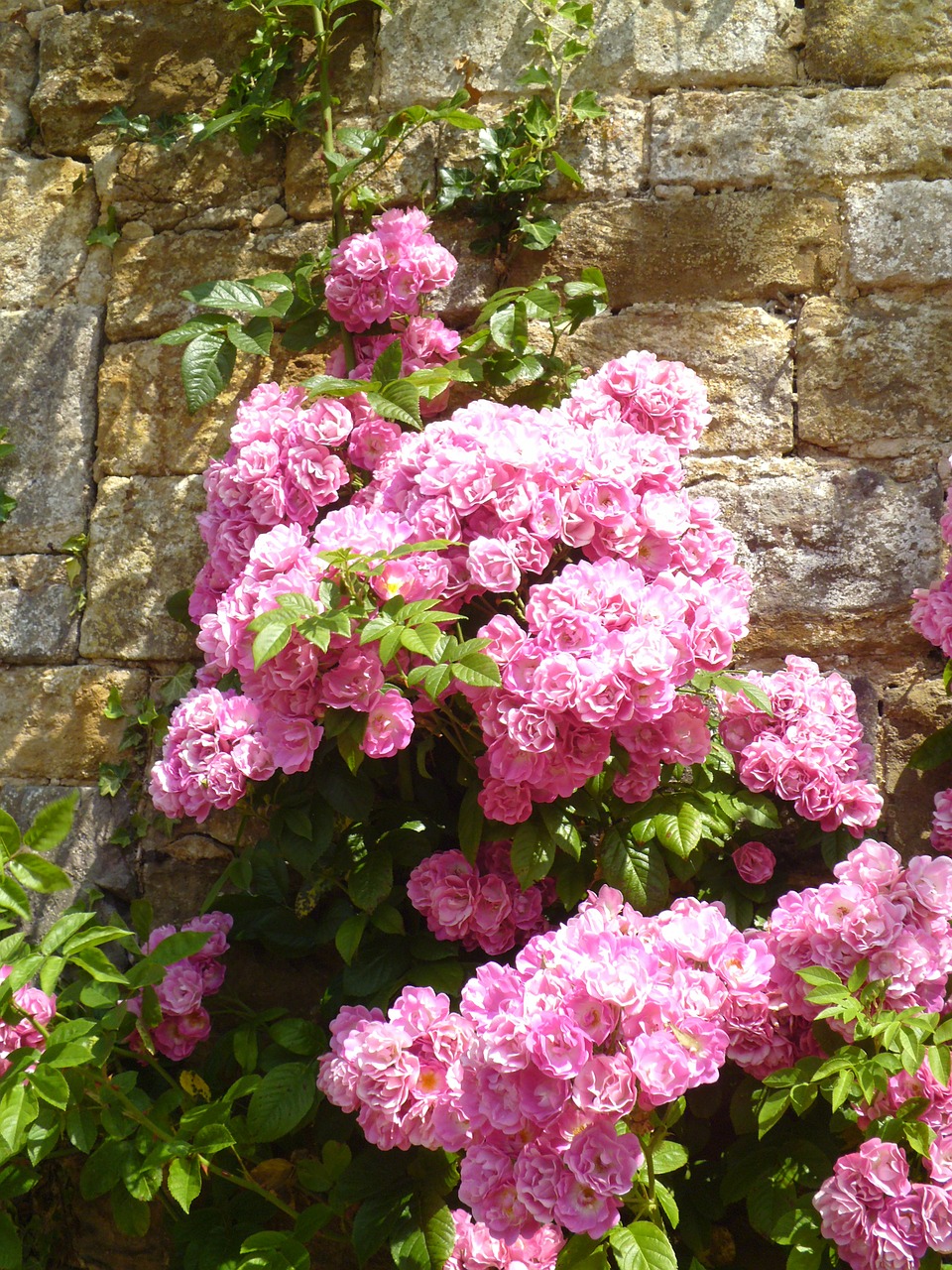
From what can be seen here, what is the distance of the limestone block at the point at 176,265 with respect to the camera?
7.94 feet

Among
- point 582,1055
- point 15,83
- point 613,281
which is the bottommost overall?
point 582,1055

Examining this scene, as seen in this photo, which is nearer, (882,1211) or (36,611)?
(882,1211)

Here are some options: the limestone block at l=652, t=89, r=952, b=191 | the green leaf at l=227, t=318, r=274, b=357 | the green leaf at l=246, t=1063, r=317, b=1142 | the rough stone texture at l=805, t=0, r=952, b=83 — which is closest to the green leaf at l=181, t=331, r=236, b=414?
the green leaf at l=227, t=318, r=274, b=357

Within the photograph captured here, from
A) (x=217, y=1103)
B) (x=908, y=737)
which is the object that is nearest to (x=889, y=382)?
(x=908, y=737)

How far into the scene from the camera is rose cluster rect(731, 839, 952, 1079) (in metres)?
1.50

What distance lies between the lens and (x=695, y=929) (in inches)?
57.9

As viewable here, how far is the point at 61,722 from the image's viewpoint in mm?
2361

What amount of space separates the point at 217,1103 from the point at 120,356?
5.26 ft

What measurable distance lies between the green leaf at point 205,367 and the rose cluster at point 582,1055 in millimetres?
1230

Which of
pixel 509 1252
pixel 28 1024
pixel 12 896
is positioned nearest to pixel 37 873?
pixel 12 896

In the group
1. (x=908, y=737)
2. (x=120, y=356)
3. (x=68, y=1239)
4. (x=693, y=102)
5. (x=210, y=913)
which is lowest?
(x=68, y=1239)

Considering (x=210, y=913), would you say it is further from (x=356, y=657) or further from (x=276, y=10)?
(x=276, y=10)

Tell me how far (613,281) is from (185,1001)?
161 cm

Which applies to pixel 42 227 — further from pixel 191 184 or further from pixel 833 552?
pixel 833 552
